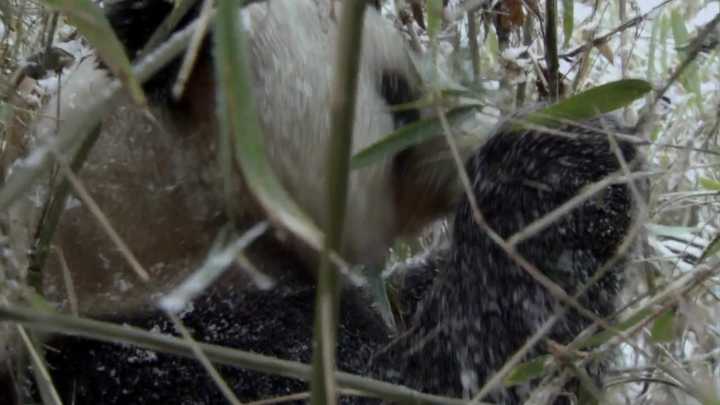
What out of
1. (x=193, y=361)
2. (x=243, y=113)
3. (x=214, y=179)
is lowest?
(x=193, y=361)

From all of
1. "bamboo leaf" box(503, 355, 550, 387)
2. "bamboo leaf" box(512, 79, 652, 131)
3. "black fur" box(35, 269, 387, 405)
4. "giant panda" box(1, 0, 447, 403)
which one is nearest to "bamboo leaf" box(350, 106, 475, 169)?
"bamboo leaf" box(512, 79, 652, 131)

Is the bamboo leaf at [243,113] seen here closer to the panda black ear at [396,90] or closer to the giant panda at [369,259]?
the giant panda at [369,259]

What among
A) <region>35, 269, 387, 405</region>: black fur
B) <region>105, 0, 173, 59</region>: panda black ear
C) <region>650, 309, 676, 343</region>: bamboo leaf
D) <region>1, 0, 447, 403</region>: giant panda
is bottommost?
<region>35, 269, 387, 405</region>: black fur

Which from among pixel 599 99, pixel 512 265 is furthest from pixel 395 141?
pixel 512 265

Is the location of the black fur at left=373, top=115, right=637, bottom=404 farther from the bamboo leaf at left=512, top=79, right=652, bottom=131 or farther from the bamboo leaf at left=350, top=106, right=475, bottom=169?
the bamboo leaf at left=350, top=106, right=475, bottom=169

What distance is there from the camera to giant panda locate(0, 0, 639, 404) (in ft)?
4.07

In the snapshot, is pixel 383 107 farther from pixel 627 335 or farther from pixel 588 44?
pixel 627 335

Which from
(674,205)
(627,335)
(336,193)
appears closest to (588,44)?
(674,205)

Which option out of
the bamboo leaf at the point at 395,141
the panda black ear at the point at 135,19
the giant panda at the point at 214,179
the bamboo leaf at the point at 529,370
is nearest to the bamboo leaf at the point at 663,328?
the bamboo leaf at the point at 529,370

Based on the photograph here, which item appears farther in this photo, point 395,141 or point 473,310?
point 473,310

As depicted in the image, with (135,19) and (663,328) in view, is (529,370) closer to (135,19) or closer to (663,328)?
(663,328)

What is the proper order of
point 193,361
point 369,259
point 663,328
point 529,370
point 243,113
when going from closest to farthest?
point 243,113
point 529,370
point 663,328
point 193,361
point 369,259

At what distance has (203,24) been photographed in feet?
2.12

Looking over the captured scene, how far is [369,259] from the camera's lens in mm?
1462
